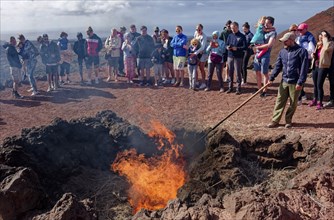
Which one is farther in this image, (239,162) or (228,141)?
(228,141)

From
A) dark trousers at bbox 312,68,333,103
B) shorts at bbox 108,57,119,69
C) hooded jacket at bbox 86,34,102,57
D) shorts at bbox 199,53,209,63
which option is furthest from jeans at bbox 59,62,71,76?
dark trousers at bbox 312,68,333,103

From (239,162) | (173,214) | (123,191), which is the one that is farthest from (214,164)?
(173,214)

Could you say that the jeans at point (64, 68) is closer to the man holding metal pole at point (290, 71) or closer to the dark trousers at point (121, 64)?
the dark trousers at point (121, 64)

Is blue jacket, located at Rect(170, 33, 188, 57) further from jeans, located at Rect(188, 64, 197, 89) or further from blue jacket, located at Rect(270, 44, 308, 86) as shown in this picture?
blue jacket, located at Rect(270, 44, 308, 86)

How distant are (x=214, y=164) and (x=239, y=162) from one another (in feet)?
1.61

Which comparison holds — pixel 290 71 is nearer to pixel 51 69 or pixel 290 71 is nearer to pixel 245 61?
pixel 245 61

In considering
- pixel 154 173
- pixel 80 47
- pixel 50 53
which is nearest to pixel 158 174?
pixel 154 173

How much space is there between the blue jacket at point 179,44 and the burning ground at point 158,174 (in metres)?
4.05

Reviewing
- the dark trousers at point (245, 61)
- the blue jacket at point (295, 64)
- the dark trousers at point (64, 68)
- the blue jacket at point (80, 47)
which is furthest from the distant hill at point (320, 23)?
the blue jacket at point (295, 64)

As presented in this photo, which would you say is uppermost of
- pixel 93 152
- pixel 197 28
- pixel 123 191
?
pixel 197 28

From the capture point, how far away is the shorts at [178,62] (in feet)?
41.7

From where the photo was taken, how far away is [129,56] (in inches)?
549

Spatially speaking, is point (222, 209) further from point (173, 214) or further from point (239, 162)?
point (239, 162)

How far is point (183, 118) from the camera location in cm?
1054
